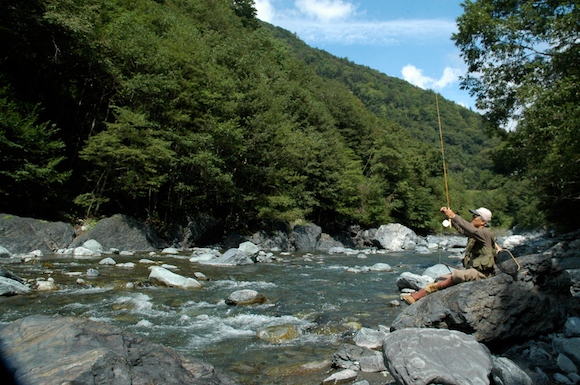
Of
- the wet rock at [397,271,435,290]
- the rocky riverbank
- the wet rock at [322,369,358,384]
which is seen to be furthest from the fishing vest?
the wet rock at [397,271,435,290]

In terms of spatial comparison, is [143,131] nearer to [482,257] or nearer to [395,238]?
[482,257]

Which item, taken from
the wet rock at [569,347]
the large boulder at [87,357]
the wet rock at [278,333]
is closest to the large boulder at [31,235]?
the wet rock at [278,333]

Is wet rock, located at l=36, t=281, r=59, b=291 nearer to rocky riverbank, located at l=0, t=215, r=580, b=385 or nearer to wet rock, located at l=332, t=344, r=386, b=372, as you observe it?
rocky riverbank, located at l=0, t=215, r=580, b=385

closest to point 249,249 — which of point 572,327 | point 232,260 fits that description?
point 232,260

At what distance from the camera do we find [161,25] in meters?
27.8

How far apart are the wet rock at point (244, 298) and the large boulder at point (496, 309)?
3.40 metres

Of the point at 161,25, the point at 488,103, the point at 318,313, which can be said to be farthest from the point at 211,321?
the point at 161,25

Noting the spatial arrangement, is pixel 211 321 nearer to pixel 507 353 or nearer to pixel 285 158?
pixel 507 353

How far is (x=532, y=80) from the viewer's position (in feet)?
42.7

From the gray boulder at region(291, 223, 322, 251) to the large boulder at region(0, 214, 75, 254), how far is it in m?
15.2

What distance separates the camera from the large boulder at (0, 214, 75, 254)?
12.0 m

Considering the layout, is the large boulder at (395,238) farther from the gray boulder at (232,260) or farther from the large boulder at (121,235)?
the large boulder at (121,235)

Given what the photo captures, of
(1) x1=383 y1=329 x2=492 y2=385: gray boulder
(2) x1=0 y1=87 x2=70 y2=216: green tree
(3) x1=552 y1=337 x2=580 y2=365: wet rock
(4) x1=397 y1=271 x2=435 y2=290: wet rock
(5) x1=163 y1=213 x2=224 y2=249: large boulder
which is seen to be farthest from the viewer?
(5) x1=163 y1=213 x2=224 y2=249: large boulder

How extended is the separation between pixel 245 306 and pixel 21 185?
12.4m
